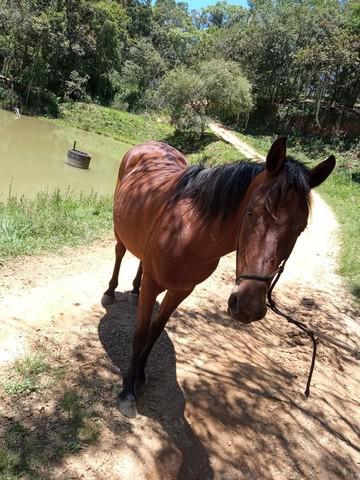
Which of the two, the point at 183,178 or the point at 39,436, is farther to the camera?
the point at 183,178

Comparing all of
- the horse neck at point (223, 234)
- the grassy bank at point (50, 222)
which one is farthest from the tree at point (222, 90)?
the horse neck at point (223, 234)

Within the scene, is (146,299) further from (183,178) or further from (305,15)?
(305,15)

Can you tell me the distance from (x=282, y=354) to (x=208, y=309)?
1.07m

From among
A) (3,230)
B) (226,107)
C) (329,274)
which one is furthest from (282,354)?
(226,107)

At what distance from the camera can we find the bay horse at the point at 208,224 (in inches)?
73.3

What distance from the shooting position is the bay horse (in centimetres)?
186

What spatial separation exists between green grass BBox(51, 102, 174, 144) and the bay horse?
1125 inches

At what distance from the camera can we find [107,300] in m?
4.36

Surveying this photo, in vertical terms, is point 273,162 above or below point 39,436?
above

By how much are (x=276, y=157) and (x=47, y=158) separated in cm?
1799

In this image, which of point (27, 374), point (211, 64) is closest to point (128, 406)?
point (27, 374)

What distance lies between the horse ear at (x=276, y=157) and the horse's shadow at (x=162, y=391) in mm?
1912

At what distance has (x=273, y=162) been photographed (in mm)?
1960

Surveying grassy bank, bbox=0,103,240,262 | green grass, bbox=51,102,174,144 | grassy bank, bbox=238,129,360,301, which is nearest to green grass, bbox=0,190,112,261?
grassy bank, bbox=0,103,240,262
